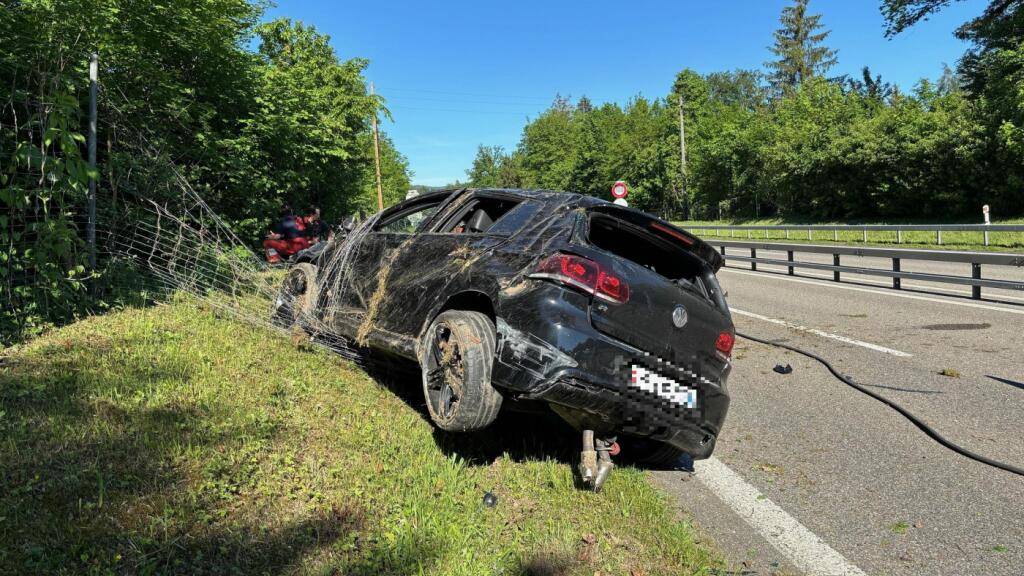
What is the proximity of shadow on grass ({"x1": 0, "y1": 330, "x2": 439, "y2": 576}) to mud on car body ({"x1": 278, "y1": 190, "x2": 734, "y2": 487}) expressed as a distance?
94cm

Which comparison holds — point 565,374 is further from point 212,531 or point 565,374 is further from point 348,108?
point 348,108

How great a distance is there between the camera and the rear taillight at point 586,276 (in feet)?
10.8

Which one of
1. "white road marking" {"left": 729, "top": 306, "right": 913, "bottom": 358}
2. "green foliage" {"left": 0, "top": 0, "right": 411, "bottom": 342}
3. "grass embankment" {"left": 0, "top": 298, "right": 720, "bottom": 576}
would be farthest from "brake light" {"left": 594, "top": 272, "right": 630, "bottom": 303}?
"white road marking" {"left": 729, "top": 306, "right": 913, "bottom": 358}

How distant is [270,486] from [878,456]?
3760mm

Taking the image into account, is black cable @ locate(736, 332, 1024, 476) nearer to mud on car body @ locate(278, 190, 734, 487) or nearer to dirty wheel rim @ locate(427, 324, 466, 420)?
mud on car body @ locate(278, 190, 734, 487)

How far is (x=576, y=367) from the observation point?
3.17m

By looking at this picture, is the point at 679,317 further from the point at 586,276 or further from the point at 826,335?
→ the point at 826,335

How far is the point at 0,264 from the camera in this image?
16.2 ft

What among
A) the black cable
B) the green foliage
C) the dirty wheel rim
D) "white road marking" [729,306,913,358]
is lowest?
the black cable

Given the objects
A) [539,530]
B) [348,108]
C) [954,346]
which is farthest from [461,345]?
[348,108]

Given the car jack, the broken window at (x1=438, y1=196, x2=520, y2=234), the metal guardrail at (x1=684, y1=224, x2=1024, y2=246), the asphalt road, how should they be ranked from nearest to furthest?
the asphalt road → the car jack → the broken window at (x1=438, y1=196, x2=520, y2=234) → the metal guardrail at (x1=684, y1=224, x2=1024, y2=246)

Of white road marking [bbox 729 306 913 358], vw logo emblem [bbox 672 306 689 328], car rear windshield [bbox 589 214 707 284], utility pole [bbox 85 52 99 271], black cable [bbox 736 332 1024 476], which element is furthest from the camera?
white road marking [bbox 729 306 913 358]

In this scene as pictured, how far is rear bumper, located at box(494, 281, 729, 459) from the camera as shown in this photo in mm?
3174

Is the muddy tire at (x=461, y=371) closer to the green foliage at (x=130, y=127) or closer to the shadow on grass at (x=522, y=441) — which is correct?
the shadow on grass at (x=522, y=441)
